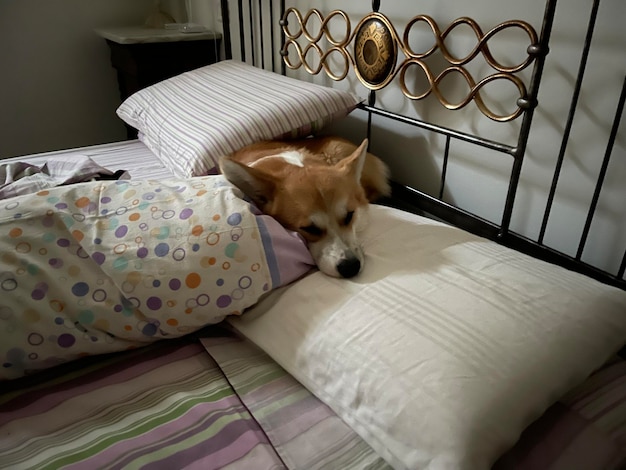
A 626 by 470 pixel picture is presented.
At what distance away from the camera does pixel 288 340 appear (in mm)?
857

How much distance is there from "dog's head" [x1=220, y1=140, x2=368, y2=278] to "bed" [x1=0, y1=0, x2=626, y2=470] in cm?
5

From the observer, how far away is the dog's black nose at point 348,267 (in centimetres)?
93

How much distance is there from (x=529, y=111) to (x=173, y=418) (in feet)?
3.11

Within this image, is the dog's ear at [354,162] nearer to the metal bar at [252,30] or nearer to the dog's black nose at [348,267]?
the dog's black nose at [348,267]

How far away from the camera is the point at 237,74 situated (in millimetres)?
1834

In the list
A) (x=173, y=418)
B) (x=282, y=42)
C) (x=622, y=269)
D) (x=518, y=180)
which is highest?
(x=282, y=42)

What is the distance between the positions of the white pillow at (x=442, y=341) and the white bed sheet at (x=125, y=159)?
0.91m

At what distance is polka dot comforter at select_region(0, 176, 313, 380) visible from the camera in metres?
0.80

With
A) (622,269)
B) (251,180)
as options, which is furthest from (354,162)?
(622,269)

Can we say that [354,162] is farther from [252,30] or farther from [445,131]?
[252,30]

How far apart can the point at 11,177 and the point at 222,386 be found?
904mm

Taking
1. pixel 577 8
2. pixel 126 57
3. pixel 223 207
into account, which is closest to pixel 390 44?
pixel 577 8

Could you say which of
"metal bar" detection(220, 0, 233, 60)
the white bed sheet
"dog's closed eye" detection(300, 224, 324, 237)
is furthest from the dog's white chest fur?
"metal bar" detection(220, 0, 233, 60)

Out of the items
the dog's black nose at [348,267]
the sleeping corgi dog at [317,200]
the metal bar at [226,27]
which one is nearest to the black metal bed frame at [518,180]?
the sleeping corgi dog at [317,200]
